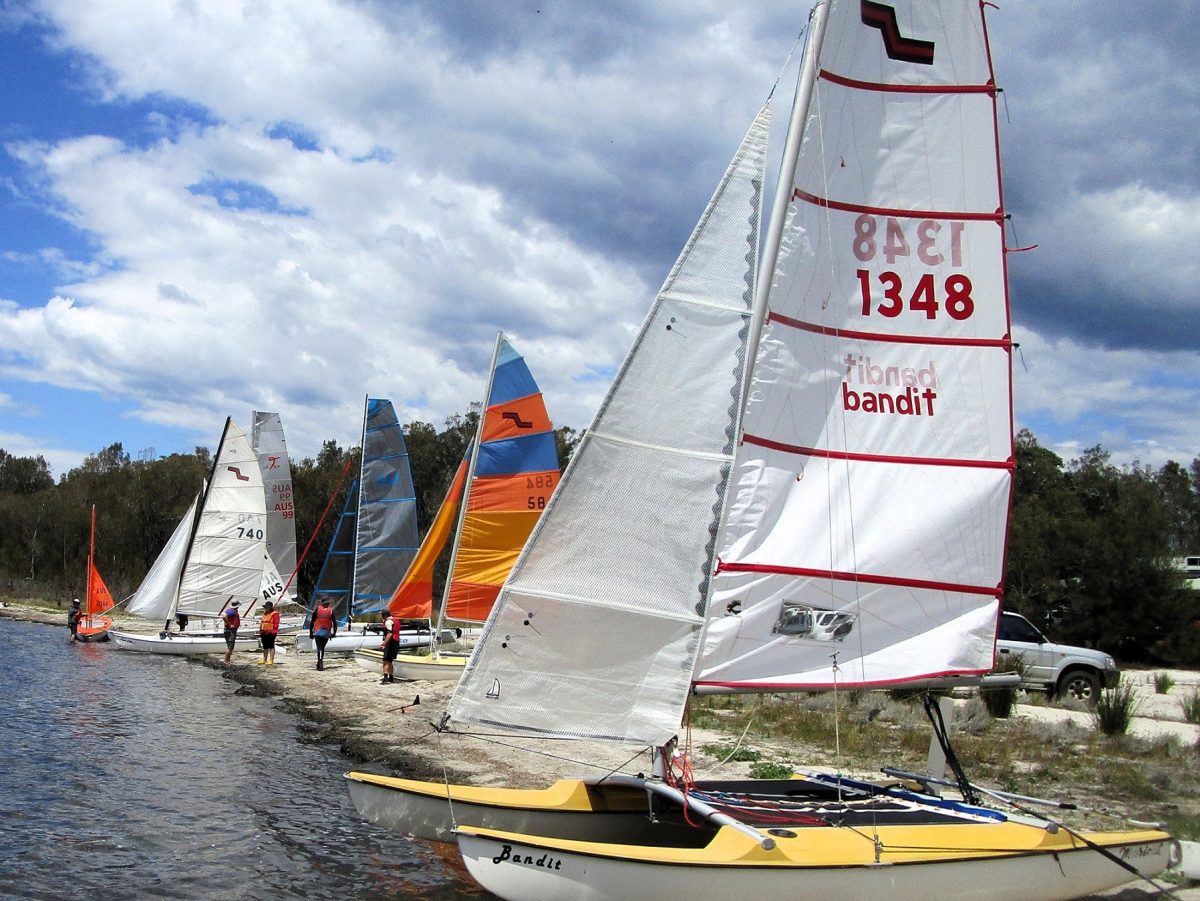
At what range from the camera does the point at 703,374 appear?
25.1 ft

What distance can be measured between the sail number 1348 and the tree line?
22.8 meters

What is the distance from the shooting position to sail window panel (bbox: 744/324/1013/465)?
26.2 feet

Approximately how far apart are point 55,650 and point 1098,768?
2828cm

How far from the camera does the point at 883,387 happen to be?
8109mm

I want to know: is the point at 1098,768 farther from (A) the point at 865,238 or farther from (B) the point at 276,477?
(B) the point at 276,477

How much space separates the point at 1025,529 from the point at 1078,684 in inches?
522

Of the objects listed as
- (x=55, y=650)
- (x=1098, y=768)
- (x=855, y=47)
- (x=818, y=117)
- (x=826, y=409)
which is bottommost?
(x=55, y=650)

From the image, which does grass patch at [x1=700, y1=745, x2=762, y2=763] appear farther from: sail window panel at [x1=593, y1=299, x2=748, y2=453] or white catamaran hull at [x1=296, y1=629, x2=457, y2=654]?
white catamaran hull at [x1=296, y1=629, x2=457, y2=654]

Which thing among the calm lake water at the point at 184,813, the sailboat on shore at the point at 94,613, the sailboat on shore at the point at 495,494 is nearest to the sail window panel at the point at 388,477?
the sailboat on shore at the point at 495,494

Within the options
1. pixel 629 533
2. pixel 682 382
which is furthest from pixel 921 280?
pixel 629 533

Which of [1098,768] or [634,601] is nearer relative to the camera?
[634,601]

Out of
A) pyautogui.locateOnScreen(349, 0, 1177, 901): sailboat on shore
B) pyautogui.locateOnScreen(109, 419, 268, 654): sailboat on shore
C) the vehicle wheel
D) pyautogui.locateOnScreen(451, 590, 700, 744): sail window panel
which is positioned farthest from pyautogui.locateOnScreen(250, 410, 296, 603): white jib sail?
pyautogui.locateOnScreen(451, 590, 700, 744): sail window panel

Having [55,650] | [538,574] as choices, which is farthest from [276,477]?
[538,574]

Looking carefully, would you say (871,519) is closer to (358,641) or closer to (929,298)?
(929,298)
